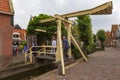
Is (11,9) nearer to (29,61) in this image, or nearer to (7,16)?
(7,16)

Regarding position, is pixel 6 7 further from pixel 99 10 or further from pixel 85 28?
pixel 85 28

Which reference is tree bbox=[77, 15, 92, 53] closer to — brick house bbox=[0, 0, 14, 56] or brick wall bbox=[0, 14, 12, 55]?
brick house bbox=[0, 0, 14, 56]

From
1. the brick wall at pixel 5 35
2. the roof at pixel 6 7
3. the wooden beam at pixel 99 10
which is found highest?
the roof at pixel 6 7

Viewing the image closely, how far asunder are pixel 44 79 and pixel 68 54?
7545 millimetres

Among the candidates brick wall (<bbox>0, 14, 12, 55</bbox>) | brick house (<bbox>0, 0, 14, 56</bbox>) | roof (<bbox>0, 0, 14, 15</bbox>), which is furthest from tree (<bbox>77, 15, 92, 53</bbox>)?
brick wall (<bbox>0, 14, 12, 55</bbox>)

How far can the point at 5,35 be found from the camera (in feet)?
63.6

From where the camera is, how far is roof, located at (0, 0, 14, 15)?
19.2m

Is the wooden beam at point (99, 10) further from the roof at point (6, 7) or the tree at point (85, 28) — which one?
the tree at point (85, 28)

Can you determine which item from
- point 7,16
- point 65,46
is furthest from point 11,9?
point 65,46

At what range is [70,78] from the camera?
1120 cm

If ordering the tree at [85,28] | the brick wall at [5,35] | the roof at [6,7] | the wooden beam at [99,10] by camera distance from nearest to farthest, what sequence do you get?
the wooden beam at [99,10] → the brick wall at [5,35] → the roof at [6,7] → the tree at [85,28]

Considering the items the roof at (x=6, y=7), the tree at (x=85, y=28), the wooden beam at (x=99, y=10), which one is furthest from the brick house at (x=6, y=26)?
the tree at (x=85, y=28)

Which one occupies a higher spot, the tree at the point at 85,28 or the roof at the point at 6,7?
the roof at the point at 6,7

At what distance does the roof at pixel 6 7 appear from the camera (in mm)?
19234
